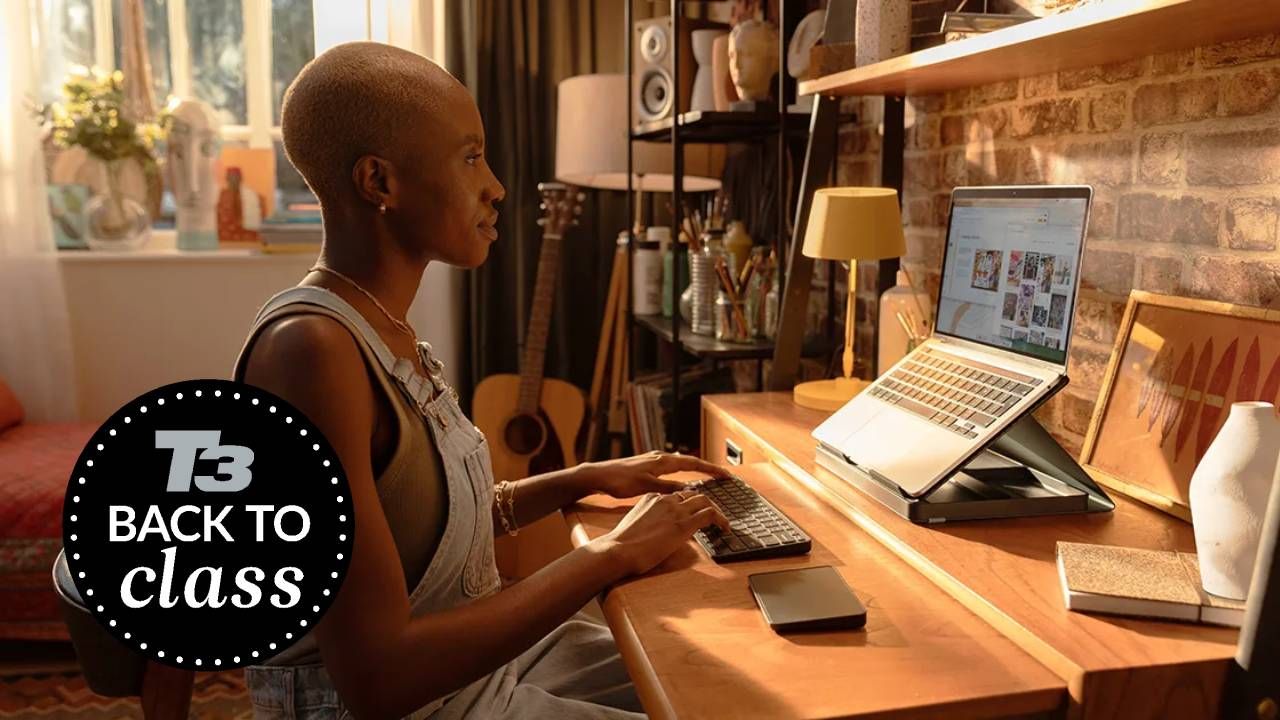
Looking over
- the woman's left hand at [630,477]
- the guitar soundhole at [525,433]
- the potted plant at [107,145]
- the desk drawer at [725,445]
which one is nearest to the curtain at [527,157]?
the guitar soundhole at [525,433]

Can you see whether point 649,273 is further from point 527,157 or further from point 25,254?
point 25,254

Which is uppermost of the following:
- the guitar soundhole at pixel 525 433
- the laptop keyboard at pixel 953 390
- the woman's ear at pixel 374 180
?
the woman's ear at pixel 374 180

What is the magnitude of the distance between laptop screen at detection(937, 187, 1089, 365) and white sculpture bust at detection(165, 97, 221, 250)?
2787mm

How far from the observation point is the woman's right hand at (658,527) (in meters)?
1.17

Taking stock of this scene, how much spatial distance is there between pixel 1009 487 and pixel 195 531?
3.36ft

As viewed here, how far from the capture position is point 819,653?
960mm

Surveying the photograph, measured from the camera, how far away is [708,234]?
8.57ft

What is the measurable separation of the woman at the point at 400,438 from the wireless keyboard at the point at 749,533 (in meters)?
0.03

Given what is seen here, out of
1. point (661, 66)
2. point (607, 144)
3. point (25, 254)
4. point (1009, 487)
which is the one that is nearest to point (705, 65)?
point (661, 66)

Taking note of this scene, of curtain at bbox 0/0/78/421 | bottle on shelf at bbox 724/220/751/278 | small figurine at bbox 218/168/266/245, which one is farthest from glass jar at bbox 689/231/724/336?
curtain at bbox 0/0/78/421

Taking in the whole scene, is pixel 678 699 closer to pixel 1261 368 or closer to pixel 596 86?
pixel 1261 368

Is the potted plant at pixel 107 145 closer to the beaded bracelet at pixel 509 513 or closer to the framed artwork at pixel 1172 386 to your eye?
the beaded bracelet at pixel 509 513

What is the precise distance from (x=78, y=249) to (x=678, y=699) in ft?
11.0

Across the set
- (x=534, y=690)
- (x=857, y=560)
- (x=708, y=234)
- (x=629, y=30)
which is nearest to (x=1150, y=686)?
(x=857, y=560)
